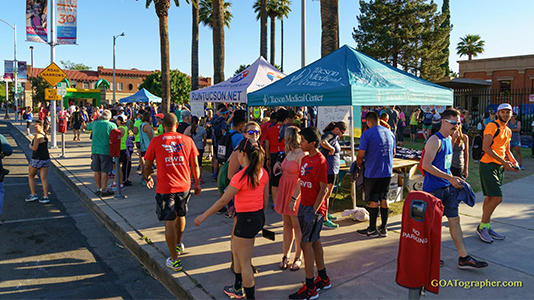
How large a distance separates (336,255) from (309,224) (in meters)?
1.42

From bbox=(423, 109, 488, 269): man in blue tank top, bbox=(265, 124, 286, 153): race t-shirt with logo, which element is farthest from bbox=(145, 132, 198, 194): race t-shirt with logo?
bbox=(423, 109, 488, 269): man in blue tank top

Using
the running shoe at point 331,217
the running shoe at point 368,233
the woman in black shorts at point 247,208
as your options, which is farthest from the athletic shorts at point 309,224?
the running shoe at point 331,217

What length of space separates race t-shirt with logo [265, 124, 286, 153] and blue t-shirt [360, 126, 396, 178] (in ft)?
5.81

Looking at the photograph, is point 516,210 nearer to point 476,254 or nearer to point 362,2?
point 476,254

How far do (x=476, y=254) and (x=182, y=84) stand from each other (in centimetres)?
6500

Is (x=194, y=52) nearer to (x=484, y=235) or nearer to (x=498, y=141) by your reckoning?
(x=498, y=141)

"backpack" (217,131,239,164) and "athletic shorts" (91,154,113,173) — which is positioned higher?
"backpack" (217,131,239,164)

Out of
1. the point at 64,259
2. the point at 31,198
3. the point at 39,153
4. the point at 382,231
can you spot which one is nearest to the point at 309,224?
the point at 382,231

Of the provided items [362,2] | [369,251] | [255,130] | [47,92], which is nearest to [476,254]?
[369,251]

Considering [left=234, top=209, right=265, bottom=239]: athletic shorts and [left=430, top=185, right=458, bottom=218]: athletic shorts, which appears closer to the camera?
[left=234, top=209, right=265, bottom=239]: athletic shorts

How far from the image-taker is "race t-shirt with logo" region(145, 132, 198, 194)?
182 inches

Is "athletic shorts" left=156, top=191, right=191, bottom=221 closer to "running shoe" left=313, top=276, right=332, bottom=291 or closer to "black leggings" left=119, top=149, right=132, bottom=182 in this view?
"running shoe" left=313, top=276, right=332, bottom=291

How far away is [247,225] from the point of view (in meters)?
3.66

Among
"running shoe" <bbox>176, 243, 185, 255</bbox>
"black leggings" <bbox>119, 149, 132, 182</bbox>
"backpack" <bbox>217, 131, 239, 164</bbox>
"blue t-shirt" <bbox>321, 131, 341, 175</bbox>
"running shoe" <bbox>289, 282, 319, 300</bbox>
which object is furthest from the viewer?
"black leggings" <bbox>119, 149, 132, 182</bbox>
